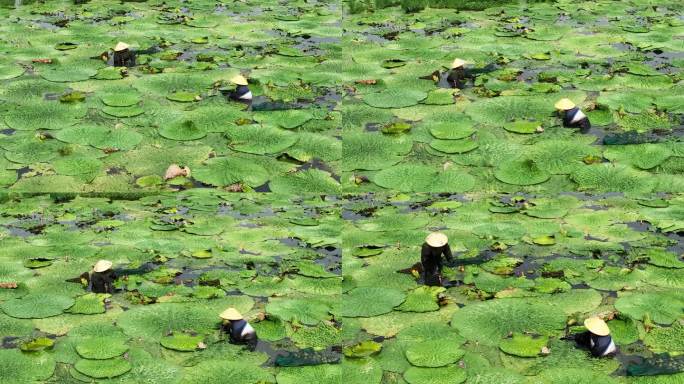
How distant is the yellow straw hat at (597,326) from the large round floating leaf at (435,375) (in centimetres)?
90

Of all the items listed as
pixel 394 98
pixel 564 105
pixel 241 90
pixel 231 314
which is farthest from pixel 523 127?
pixel 231 314

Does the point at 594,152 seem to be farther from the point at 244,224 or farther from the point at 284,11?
the point at 284,11

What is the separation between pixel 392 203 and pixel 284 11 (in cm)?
591

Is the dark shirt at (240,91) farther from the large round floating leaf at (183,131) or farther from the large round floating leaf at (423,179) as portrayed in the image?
the large round floating leaf at (423,179)

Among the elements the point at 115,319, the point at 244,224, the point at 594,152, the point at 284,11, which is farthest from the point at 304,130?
the point at 284,11

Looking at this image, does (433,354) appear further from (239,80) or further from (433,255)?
(239,80)

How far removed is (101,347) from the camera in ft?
21.7

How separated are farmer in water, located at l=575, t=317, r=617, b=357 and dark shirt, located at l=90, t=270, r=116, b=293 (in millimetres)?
3595

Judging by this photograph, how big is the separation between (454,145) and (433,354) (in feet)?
12.4

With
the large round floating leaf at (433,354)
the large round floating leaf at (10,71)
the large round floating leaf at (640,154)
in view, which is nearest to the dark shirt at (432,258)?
the large round floating leaf at (433,354)

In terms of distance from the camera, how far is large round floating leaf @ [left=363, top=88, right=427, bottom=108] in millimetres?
10828

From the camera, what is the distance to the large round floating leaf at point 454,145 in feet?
32.1

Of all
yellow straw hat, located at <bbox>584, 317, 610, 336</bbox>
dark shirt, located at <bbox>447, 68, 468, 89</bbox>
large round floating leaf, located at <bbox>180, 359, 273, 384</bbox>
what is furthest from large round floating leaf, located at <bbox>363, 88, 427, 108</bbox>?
large round floating leaf, located at <bbox>180, 359, 273, 384</bbox>

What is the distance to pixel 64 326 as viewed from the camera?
702 centimetres
